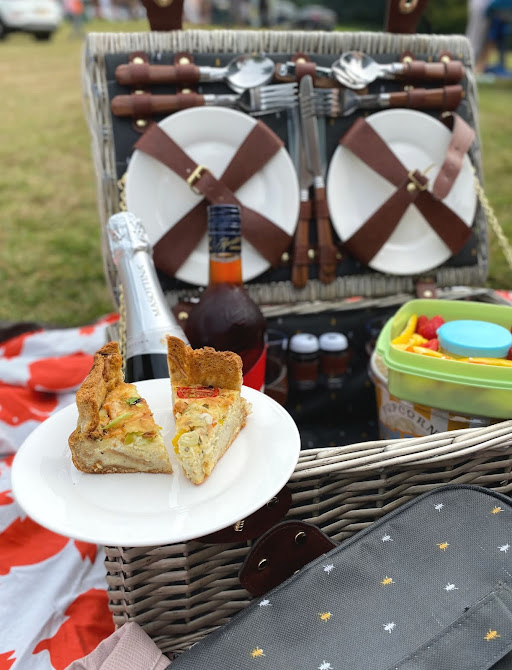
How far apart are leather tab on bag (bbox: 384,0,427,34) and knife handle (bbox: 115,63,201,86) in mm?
422

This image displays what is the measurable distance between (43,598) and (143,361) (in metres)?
0.34

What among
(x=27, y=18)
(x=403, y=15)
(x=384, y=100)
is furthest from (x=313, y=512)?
(x=27, y=18)

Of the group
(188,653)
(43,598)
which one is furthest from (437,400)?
(43,598)

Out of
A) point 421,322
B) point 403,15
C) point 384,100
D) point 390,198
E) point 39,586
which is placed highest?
point 403,15

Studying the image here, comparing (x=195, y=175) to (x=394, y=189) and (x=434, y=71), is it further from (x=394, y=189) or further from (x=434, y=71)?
(x=434, y=71)

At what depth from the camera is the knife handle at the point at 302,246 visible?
1.07 meters

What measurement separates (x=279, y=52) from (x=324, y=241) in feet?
1.20

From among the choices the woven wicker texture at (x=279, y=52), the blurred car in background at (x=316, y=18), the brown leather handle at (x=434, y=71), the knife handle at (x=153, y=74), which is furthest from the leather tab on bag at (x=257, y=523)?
the blurred car in background at (x=316, y=18)

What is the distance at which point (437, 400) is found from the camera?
0.70m

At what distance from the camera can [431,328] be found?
803 millimetres

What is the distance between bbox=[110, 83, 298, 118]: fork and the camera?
0.96 m

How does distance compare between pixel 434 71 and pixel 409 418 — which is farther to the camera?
pixel 434 71

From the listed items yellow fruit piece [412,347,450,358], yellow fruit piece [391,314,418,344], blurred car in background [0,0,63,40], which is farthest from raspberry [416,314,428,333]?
blurred car in background [0,0,63,40]

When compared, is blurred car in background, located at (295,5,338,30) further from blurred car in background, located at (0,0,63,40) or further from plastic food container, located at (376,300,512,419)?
plastic food container, located at (376,300,512,419)
